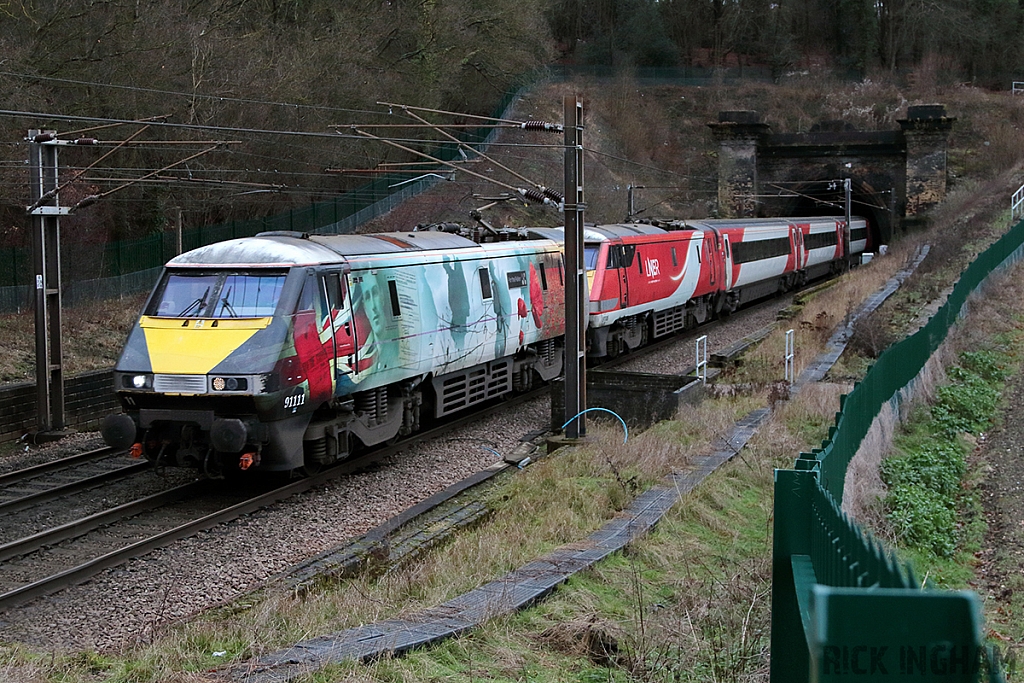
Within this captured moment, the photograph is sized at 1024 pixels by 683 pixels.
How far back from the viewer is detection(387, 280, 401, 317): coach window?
47.0ft

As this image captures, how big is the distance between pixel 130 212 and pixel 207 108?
4600 mm

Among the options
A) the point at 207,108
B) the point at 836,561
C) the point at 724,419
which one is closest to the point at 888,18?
the point at 207,108

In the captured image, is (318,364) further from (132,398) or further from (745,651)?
(745,651)

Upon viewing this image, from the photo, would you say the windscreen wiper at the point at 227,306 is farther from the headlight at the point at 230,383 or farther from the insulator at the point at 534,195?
the insulator at the point at 534,195

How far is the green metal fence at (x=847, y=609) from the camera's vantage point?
9.95ft

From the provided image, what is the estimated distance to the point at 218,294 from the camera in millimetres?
12656

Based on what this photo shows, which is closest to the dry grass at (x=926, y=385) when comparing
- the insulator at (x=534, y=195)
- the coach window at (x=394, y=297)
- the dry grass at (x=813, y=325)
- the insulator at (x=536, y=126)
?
the dry grass at (x=813, y=325)

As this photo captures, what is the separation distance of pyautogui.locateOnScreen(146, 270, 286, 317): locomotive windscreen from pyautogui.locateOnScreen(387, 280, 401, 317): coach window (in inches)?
79.8

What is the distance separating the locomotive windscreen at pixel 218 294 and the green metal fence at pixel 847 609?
7079 millimetres

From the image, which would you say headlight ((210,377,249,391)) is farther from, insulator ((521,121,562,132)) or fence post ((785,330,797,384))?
fence post ((785,330,797,384))

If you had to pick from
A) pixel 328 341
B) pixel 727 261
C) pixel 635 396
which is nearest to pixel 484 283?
pixel 635 396

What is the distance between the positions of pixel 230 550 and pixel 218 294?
329 centimetres

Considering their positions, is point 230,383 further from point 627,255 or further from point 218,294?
point 627,255

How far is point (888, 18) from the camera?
68.5m
